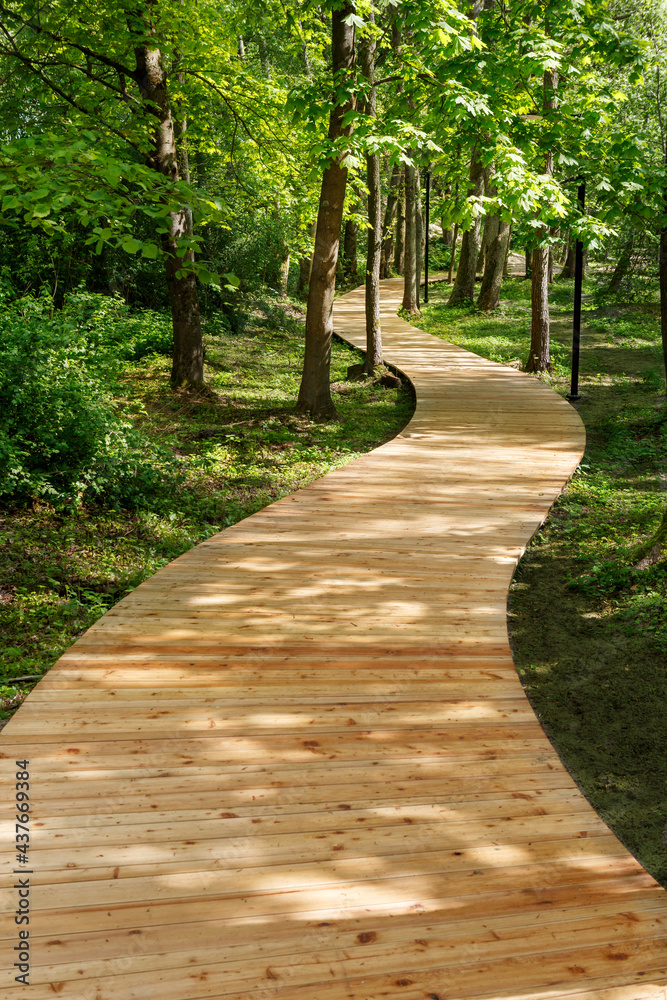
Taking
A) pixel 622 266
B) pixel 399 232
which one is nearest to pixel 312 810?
pixel 622 266

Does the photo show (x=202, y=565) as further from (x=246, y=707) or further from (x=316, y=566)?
(x=246, y=707)

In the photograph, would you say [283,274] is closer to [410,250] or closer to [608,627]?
[410,250]

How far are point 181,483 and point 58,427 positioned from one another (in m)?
1.60

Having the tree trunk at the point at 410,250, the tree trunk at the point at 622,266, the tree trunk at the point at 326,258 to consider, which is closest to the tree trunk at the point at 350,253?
the tree trunk at the point at 410,250

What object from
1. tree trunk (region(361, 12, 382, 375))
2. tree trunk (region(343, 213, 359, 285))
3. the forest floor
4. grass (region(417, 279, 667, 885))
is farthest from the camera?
tree trunk (region(343, 213, 359, 285))

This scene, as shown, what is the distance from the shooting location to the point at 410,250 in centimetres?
1877

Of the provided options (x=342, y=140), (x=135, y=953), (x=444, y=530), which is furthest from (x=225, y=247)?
(x=135, y=953)

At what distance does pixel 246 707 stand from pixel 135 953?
1401 mm

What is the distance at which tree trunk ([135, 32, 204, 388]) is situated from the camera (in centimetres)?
995

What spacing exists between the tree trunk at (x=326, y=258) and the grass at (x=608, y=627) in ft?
12.8

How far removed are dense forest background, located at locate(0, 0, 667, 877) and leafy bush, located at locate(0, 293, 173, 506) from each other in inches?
1.2

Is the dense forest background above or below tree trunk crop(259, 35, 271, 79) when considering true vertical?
below

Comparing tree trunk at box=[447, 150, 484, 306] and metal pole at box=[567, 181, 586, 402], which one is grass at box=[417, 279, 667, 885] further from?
tree trunk at box=[447, 150, 484, 306]

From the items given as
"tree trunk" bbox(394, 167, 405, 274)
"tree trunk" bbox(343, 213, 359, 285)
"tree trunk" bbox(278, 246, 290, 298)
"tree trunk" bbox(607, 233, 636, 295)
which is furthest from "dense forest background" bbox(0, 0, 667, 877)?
"tree trunk" bbox(394, 167, 405, 274)
